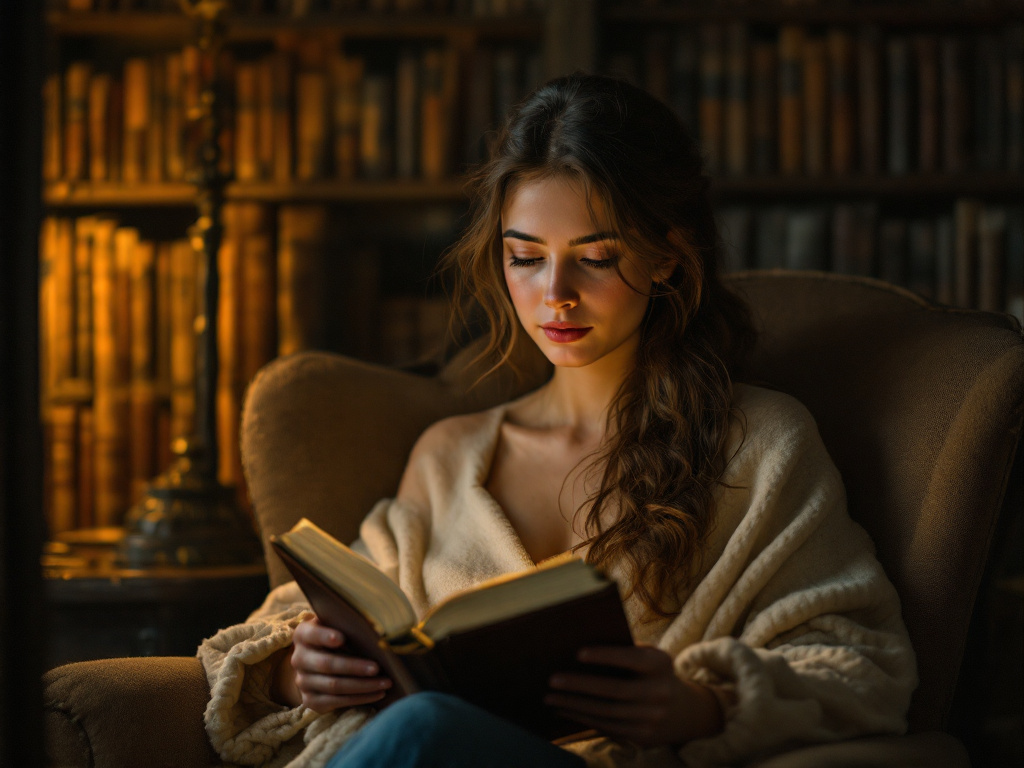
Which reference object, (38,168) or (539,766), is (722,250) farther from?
(38,168)

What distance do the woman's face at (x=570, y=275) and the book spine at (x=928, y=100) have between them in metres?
1.18

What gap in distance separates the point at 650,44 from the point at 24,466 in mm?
1828

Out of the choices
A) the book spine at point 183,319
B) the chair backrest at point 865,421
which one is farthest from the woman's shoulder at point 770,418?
the book spine at point 183,319

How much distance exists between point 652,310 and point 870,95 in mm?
1071

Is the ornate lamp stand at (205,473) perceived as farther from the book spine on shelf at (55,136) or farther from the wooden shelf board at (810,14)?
the wooden shelf board at (810,14)

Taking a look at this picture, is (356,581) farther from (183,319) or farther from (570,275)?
(183,319)

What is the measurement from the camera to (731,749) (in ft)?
2.75

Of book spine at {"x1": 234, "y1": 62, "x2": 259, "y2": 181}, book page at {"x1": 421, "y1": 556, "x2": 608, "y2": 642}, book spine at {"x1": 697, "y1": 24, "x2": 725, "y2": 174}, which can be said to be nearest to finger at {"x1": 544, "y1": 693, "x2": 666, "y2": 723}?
book page at {"x1": 421, "y1": 556, "x2": 608, "y2": 642}

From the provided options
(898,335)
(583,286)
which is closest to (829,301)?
(898,335)

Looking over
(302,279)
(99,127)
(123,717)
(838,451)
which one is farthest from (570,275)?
(99,127)

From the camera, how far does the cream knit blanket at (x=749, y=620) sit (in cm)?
87

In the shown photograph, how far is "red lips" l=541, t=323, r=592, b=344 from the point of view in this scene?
3.76ft

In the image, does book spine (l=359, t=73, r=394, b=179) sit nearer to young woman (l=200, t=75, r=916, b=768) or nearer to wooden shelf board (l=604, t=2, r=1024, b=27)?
wooden shelf board (l=604, t=2, r=1024, b=27)

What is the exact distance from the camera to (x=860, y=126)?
2.04 m
